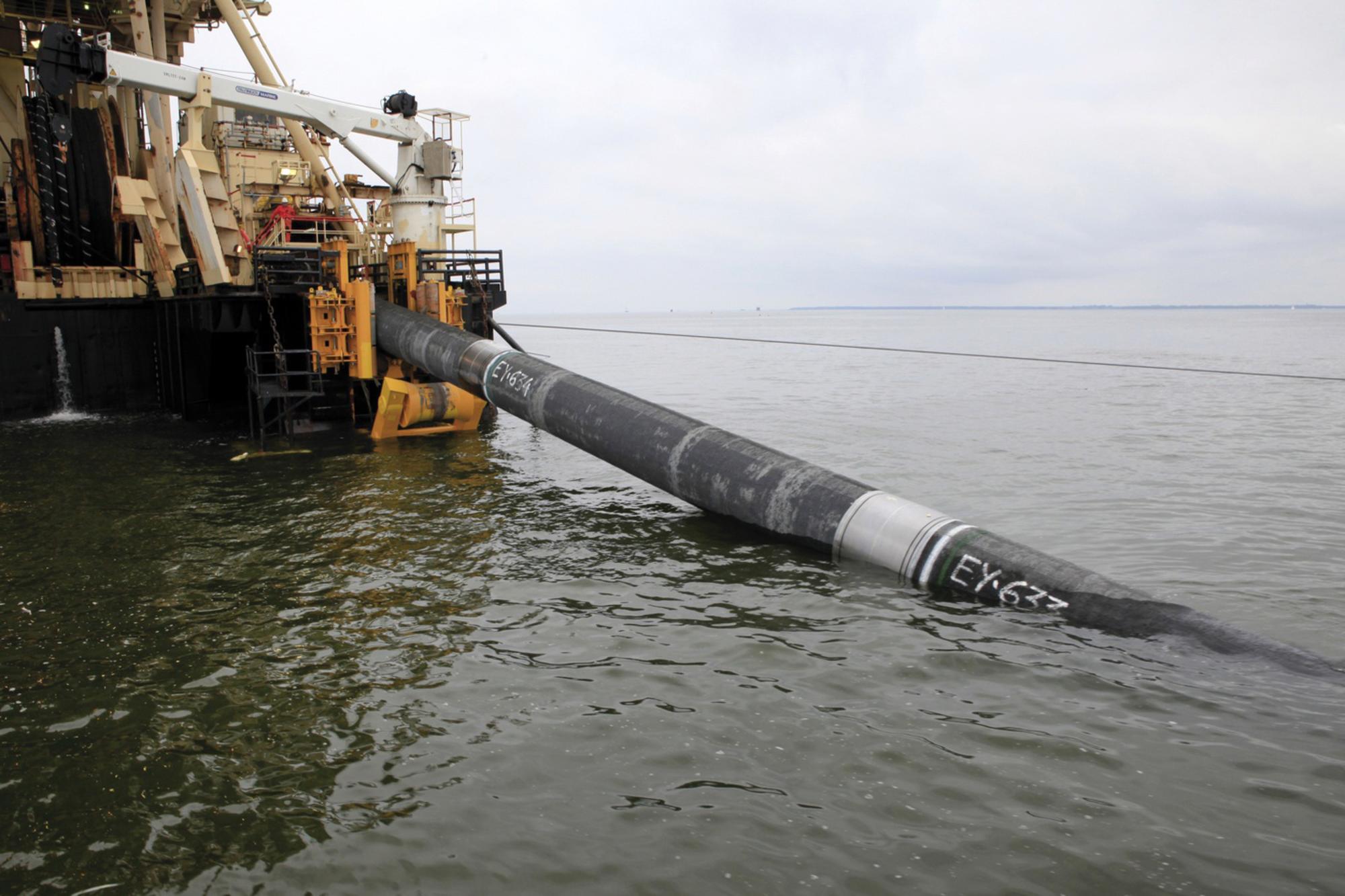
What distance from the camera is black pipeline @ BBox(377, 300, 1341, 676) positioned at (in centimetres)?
860

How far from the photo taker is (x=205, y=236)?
19.7m

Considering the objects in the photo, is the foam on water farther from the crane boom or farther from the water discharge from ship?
the crane boom

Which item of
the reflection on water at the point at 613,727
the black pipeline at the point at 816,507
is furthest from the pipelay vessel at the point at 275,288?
the reflection on water at the point at 613,727

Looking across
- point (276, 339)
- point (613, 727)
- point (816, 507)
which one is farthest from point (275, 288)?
point (613, 727)

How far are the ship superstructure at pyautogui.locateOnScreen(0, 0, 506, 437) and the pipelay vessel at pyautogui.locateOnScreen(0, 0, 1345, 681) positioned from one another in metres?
0.06

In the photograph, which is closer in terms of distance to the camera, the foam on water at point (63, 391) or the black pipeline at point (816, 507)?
the black pipeline at point (816, 507)

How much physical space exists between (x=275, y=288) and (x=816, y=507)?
551 inches

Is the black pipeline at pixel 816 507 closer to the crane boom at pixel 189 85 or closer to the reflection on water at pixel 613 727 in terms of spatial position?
the reflection on water at pixel 613 727

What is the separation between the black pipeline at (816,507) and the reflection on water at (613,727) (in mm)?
307

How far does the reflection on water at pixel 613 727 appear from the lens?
5.20m

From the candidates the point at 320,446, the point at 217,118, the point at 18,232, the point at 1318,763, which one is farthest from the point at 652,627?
the point at 217,118

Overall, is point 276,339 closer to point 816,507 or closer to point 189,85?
point 189,85

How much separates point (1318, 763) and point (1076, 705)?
5.11 feet

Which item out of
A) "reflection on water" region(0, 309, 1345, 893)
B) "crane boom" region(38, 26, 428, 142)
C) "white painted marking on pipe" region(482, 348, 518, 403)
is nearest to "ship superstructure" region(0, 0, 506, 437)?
"crane boom" region(38, 26, 428, 142)
